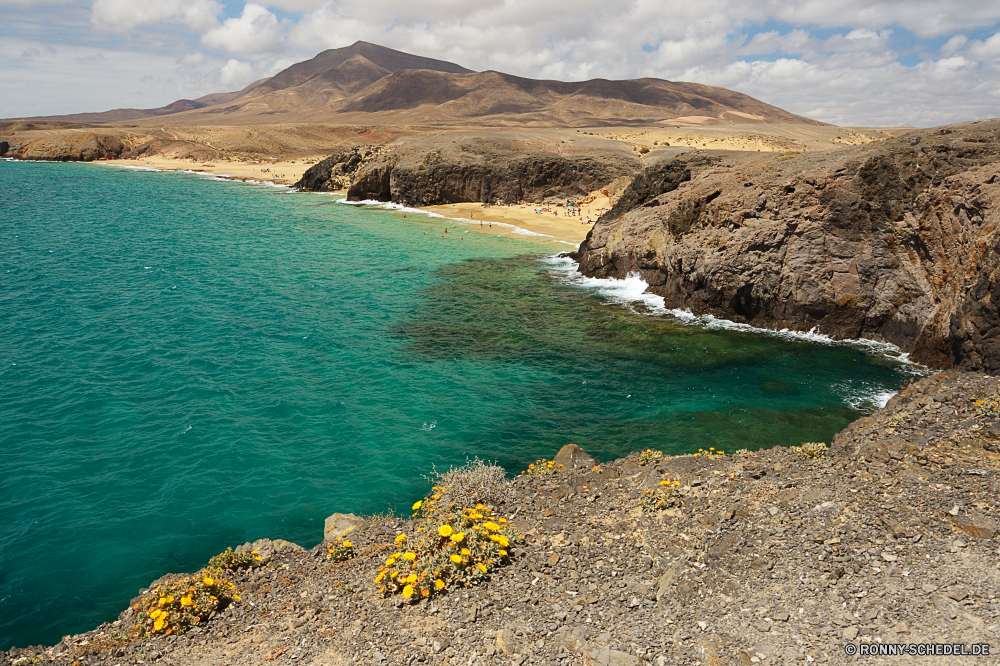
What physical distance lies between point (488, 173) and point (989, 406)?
172ft

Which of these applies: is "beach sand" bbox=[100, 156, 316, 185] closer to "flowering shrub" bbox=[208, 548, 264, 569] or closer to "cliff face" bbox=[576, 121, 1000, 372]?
"cliff face" bbox=[576, 121, 1000, 372]

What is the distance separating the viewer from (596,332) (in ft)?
78.9

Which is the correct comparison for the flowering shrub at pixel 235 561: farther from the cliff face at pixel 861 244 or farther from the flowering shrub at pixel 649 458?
the cliff face at pixel 861 244

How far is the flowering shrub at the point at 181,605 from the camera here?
8.31m

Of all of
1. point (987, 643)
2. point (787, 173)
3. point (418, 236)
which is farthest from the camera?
point (418, 236)

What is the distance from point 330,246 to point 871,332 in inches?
1303

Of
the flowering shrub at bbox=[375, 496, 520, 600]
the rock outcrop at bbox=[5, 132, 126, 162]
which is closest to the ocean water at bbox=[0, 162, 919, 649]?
the flowering shrub at bbox=[375, 496, 520, 600]

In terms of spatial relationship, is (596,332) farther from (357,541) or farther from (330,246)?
(330,246)

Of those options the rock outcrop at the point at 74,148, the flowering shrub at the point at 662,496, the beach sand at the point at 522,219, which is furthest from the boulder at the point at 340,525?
the rock outcrop at the point at 74,148

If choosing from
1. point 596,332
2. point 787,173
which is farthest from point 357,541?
point 787,173

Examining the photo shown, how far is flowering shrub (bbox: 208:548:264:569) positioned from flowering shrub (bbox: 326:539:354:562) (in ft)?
3.99

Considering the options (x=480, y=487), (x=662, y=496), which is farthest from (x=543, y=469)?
(x=662, y=496)

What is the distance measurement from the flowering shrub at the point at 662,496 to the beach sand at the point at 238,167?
83647 millimetres

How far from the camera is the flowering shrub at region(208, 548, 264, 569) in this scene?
975cm
